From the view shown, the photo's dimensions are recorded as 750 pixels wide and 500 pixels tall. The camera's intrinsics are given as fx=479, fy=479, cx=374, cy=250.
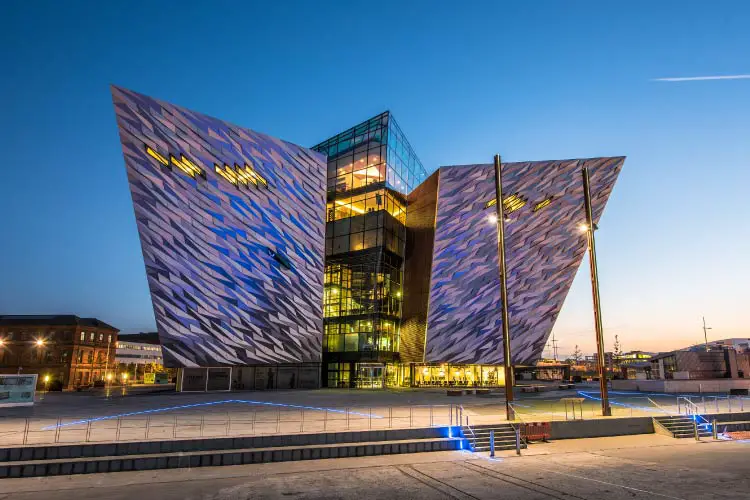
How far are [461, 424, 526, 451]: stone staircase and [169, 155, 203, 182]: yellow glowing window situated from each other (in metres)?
30.1

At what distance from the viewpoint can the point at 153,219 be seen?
35.4 meters

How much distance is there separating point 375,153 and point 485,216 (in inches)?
590

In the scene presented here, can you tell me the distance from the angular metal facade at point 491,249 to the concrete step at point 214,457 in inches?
1224

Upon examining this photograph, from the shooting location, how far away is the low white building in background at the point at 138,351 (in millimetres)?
102000

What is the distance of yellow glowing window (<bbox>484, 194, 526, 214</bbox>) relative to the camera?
47.5 m

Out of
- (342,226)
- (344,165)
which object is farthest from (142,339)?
(344,165)

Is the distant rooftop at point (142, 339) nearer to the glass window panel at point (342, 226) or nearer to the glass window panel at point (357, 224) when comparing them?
the glass window panel at point (342, 226)

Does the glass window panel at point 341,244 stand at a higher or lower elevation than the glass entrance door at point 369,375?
higher

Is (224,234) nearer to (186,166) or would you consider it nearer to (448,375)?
(186,166)

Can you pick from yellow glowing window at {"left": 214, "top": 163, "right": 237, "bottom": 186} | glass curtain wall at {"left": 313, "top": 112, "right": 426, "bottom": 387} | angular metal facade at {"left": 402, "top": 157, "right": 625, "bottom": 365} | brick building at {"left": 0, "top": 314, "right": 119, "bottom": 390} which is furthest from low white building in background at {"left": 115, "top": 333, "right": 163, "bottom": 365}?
angular metal facade at {"left": 402, "top": 157, "right": 625, "bottom": 365}

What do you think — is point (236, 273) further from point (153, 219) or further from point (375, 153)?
point (375, 153)

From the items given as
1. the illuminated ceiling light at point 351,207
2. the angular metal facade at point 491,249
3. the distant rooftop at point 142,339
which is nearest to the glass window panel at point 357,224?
the illuminated ceiling light at point 351,207

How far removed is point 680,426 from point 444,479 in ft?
45.2

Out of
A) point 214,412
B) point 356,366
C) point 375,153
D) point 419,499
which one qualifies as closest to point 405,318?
point 356,366
